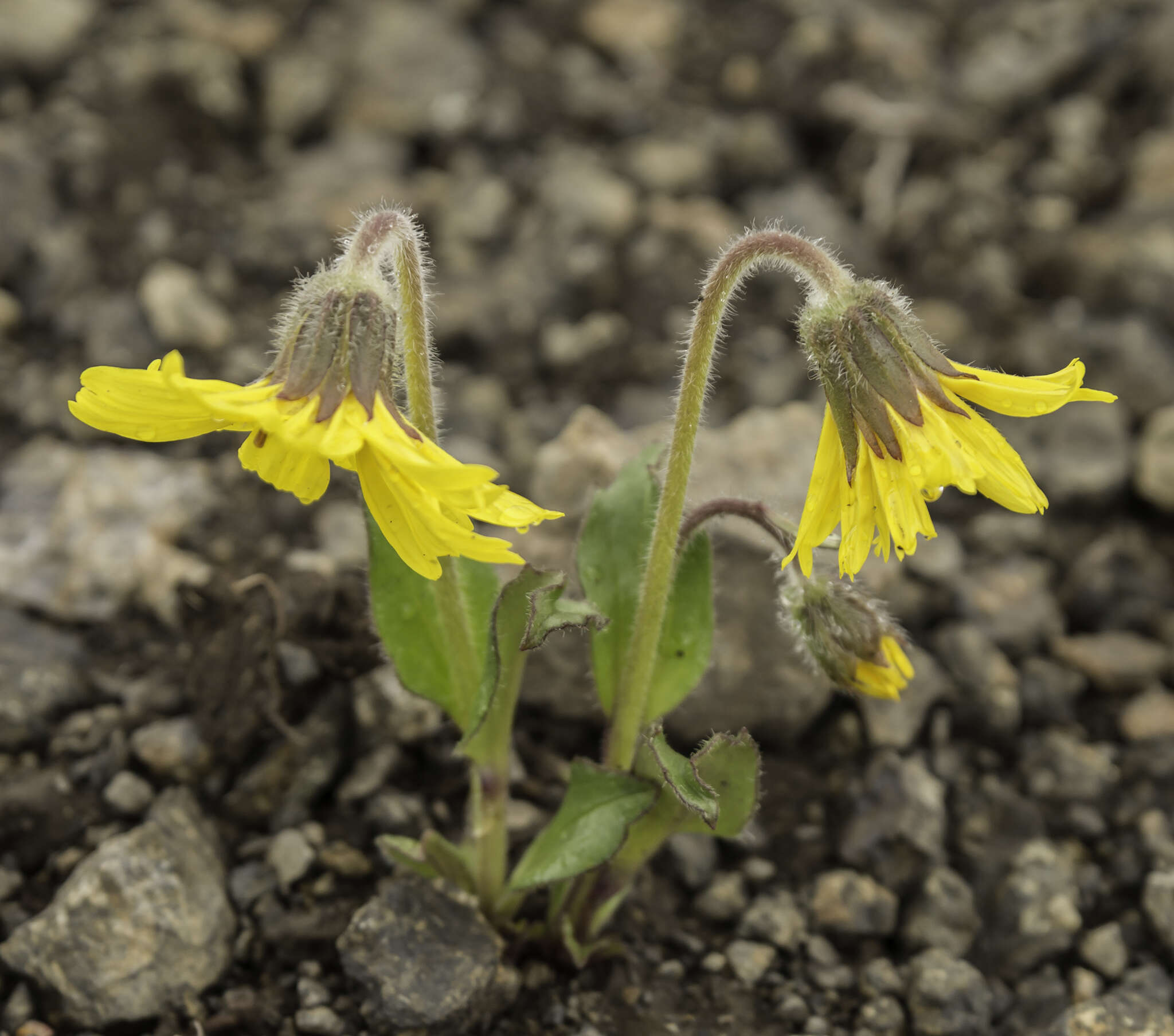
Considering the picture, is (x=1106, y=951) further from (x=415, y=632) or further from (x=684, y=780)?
(x=415, y=632)

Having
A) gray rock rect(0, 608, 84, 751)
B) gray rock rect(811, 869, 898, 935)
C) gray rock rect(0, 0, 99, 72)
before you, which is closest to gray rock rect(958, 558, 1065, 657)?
gray rock rect(811, 869, 898, 935)

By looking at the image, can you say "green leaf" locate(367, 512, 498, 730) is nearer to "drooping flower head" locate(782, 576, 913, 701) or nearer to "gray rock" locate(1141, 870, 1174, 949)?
"drooping flower head" locate(782, 576, 913, 701)

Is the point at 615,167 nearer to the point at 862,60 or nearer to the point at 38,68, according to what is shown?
the point at 862,60

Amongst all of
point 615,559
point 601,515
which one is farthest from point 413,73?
point 615,559

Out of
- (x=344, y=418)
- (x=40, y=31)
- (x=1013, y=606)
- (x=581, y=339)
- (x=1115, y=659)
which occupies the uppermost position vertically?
(x=40, y=31)

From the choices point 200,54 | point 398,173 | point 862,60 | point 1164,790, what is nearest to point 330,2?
point 200,54

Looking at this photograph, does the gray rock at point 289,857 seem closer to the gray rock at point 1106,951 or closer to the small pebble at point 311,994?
the small pebble at point 311,994
